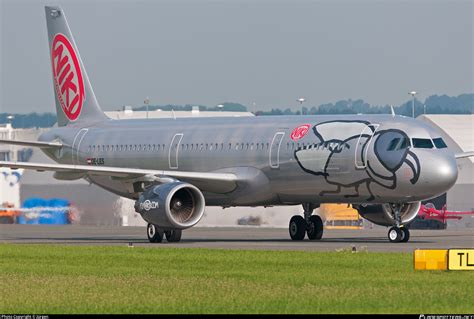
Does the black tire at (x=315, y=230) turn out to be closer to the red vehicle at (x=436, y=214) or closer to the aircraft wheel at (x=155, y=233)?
the aircraft wheel at (x=155, y=233)

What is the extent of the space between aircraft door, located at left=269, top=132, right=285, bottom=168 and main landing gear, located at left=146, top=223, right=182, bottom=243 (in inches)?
151

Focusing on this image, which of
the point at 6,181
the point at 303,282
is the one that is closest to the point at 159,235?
Result: the point at 303,282

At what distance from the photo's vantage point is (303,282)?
2270cm

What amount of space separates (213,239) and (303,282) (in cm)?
2075

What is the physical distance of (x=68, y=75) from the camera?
51125 mm

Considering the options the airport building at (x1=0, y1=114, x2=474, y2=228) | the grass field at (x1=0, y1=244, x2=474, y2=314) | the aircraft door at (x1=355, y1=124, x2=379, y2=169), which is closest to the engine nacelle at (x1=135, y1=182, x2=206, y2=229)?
the aircraft door at (x1=355, y1=124, x2=379, y2=169)

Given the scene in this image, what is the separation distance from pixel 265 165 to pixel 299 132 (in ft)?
5.33

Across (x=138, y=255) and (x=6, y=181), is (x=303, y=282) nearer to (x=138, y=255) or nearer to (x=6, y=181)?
(x=138, y=255)

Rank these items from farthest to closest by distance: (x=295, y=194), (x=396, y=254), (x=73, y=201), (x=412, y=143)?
(x=73, y=201)
(x=295, y=194)
(x=412, y=143)
(x=396, y=254)

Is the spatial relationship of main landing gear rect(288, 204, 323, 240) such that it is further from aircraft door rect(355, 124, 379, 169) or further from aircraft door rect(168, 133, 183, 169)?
aircraft door rect(168, 133, 183, 169)

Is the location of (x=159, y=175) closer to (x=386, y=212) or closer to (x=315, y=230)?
(x=315, y=230)

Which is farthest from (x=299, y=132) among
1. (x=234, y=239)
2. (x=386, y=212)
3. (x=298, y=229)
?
(x=234, y=239)

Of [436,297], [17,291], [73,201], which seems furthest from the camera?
[73,201]

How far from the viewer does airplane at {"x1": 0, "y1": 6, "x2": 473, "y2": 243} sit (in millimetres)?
37562
